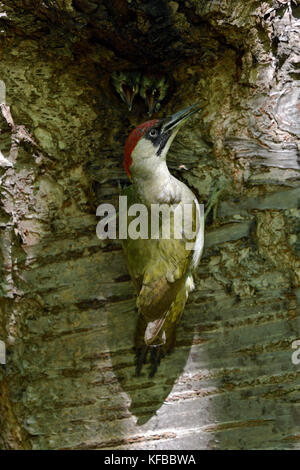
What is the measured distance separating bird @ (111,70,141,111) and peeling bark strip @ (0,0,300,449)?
0.07 m

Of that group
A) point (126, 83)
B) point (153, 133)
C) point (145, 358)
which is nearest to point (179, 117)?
point (153, 133)

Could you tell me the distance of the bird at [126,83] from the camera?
2049 mm

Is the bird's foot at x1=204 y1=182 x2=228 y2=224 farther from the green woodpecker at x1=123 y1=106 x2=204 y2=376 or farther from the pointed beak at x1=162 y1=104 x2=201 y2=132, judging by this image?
the pointed beak at x1=162 y1=104 x2=201 y2=132

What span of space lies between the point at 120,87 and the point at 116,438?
1432 mm

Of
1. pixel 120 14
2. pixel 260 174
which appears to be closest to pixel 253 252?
pixel 260 174

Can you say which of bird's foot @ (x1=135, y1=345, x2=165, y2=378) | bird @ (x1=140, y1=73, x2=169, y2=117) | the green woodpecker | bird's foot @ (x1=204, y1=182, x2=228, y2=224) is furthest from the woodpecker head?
bird's foot @ (x1=135, y1=345, x2=165, y2=378)

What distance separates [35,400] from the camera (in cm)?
195

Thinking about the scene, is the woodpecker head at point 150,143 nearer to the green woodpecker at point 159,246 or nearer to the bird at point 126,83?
the green woodpecker at point 159,246

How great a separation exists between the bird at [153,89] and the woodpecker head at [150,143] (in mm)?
128

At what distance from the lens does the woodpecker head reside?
1944 mm

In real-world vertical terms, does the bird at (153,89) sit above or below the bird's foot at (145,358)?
above

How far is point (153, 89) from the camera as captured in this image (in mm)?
2047

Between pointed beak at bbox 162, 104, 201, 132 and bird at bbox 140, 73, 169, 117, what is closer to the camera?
pointed beak at bbox 162, 104, 201, 132

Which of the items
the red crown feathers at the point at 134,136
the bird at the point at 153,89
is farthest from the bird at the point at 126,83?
the red crown feathers at the point at 134,136
